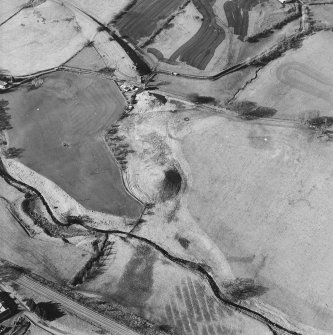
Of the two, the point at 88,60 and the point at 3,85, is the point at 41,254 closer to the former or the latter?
the point at 3,85

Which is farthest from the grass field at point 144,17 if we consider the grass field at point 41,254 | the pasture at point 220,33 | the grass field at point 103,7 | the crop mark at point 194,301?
the crop mark at point 194,301

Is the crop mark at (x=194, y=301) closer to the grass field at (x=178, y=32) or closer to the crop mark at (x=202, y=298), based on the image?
the crop mark at (x=202, y=298)

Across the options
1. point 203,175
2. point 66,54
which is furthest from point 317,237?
point 66,54

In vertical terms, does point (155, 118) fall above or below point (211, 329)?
above

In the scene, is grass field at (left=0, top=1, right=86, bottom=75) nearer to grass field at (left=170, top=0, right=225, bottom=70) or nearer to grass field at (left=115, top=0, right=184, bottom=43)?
grass field at (left=115, top=0, right=184, bottom=43)

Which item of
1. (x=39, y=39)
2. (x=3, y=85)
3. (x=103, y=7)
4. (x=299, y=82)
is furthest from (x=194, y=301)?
(x=103, y=7)

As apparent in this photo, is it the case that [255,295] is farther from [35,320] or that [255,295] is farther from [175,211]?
[35,320]
